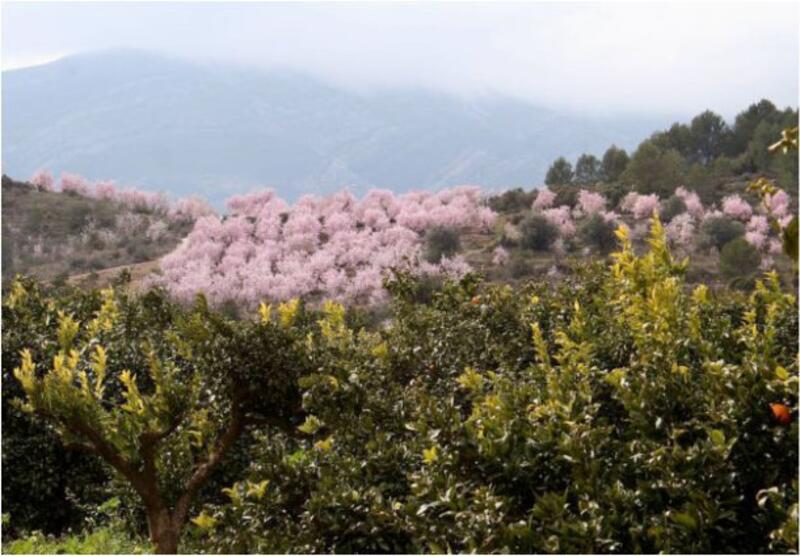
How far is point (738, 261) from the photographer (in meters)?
30.8

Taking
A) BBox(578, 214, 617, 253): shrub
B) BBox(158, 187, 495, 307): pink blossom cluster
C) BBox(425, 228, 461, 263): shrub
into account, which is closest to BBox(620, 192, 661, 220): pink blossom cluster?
BBox(578, 214, 617, 253): shrub

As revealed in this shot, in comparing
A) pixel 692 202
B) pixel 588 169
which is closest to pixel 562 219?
pixel 692 202

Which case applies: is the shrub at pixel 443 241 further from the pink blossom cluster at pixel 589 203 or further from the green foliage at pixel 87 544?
the green foliage at pixel 87 544

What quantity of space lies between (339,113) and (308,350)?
126 metres

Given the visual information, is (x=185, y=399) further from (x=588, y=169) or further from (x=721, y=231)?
(x=588, y=169)

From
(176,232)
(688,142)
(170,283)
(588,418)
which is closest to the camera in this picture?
(588,418)

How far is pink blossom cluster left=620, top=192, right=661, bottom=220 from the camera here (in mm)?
38219

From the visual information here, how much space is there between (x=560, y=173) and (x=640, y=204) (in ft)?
48.6

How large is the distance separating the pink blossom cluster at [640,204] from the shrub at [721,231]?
9.32ft

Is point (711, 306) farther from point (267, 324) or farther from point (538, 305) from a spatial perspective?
point (267, 324)

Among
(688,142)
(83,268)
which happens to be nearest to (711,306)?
(83,268)

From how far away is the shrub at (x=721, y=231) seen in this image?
3472 centimetres

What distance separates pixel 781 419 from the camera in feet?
12.7

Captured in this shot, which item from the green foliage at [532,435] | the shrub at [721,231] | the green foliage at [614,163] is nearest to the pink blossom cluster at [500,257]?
the shrub at [721,231]
